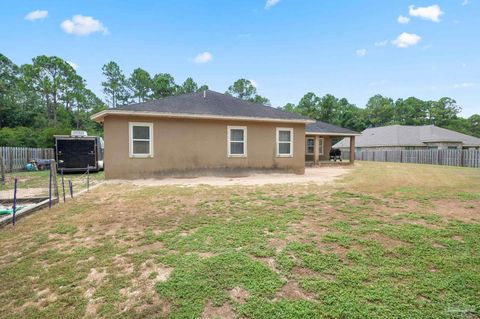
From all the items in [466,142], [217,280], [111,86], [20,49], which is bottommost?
[217,280]

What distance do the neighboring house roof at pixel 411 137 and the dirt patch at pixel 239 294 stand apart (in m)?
31.0

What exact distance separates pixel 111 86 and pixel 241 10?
1406 inches

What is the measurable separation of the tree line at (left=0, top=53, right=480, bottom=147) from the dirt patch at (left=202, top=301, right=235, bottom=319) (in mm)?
35895

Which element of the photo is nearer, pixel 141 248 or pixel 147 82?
pixel 141 248

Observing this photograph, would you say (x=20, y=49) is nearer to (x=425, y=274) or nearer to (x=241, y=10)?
(x=241, y=10)

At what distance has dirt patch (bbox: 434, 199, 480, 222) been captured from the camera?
4.73m

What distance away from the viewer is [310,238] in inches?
145

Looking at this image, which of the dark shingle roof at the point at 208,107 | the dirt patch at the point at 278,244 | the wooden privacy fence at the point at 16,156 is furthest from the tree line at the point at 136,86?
the dirt patch at the point at 278,244

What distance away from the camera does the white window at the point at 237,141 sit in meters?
11.5

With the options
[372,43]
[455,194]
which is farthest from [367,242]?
[372,43]

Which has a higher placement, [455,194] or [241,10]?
[241,10]

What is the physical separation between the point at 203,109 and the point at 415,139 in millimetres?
27022

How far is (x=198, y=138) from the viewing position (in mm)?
10992

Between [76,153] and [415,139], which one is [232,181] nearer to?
[76,153]
